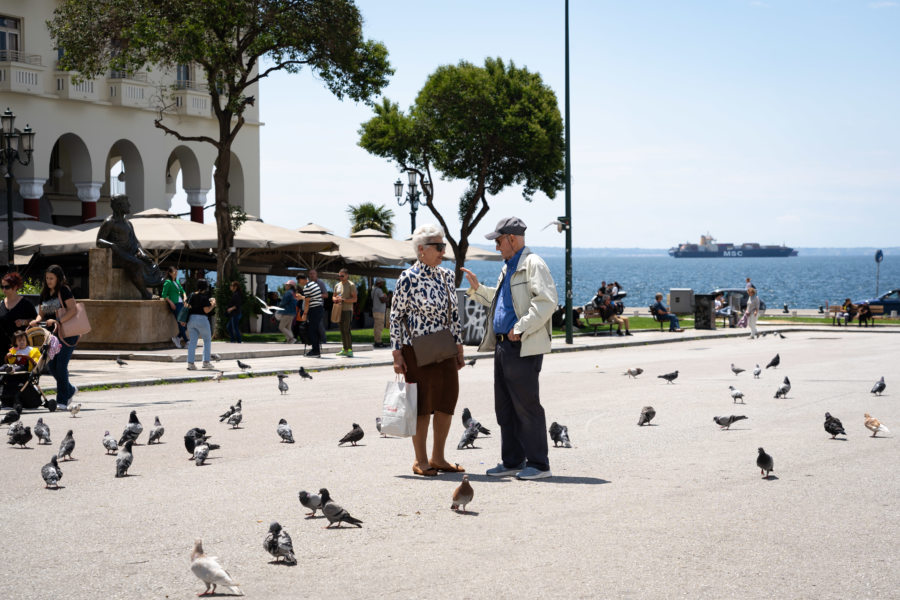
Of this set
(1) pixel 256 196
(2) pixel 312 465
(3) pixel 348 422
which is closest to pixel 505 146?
(1) pixel 256 196

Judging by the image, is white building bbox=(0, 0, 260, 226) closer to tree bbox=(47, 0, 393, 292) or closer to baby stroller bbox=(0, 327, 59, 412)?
tree bbox=(47, 0, 393, 292)

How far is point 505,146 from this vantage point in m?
42.4

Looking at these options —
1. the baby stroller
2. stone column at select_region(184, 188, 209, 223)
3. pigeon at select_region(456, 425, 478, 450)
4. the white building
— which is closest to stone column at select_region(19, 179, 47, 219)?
the white building

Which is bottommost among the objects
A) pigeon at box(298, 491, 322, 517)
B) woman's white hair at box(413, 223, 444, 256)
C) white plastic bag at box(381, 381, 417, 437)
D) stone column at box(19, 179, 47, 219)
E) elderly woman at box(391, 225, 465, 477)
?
pigeon at box(298, 491, 322, 517)

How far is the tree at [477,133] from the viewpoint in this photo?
4116 centimetres

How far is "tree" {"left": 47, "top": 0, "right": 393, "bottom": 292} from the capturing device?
81.4ft

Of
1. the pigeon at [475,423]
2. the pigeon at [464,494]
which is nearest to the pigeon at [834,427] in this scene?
the pigeon at [475,423]

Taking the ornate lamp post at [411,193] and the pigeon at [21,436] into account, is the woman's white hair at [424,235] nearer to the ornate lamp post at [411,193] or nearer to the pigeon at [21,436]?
the pigeon at [21,436]

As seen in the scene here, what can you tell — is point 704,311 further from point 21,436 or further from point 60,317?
point 21,436

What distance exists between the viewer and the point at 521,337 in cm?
791

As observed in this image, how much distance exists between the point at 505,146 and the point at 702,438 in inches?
1292

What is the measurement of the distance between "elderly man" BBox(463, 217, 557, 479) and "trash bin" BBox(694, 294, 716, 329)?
28.3 m

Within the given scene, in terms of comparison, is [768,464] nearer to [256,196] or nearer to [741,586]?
[741,586]

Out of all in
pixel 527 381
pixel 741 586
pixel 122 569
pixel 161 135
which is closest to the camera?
pixel 741 586
